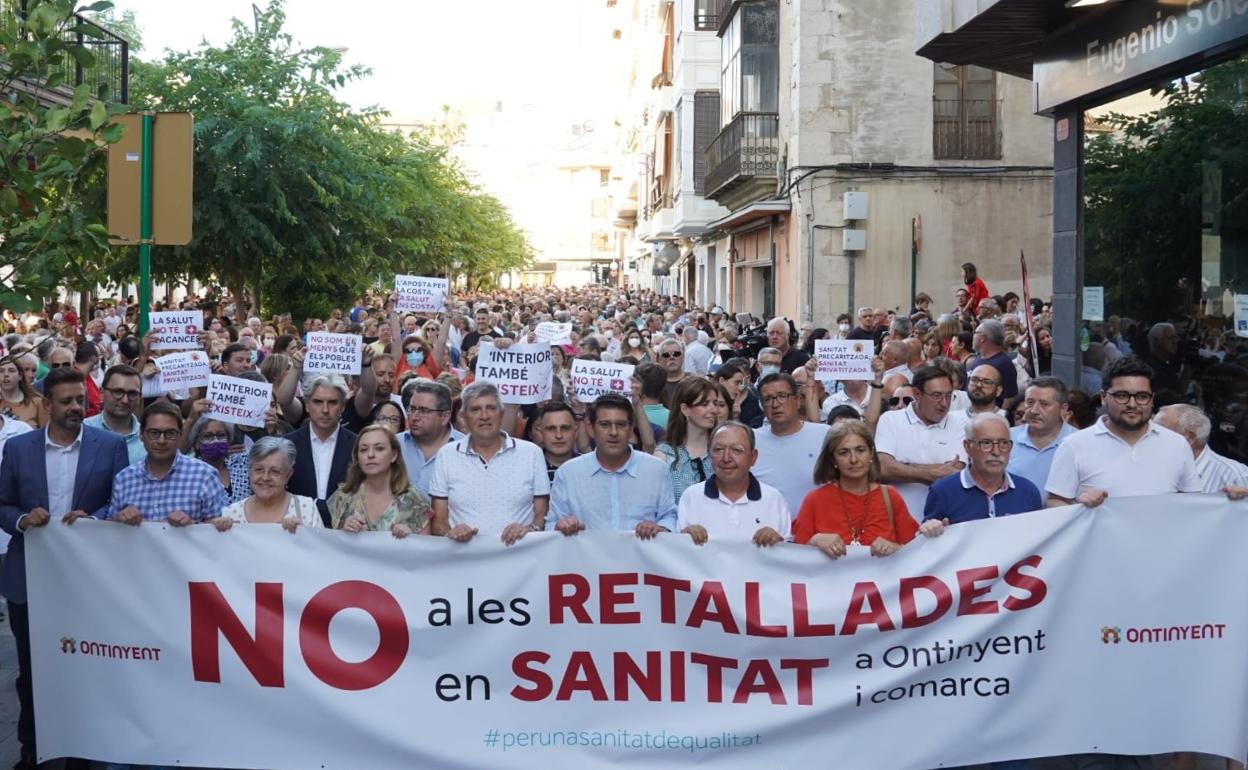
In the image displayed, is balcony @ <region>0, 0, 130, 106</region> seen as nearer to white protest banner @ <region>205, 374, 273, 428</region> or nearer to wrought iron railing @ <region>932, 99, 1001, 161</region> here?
white protest banner @ <region>205, 374, 273, 428</region>

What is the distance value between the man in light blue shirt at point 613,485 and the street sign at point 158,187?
3721mm

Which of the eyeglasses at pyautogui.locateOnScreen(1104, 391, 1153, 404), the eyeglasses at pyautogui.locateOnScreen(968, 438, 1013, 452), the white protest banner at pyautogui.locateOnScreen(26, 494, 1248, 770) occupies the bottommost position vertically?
the white protest banner at pyautogui.locateOnScreen(26, 494, 1248, 770)

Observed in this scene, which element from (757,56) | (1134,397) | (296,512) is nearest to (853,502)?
(1134,397)

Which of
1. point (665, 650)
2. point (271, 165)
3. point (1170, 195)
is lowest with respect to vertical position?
point (665, 650)

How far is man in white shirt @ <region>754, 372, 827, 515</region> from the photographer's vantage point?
7.30 m

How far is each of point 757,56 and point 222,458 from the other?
2078 centimetres

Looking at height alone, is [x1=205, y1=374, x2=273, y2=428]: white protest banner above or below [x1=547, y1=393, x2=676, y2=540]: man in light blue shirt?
above

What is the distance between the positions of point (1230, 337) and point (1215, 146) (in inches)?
50.0

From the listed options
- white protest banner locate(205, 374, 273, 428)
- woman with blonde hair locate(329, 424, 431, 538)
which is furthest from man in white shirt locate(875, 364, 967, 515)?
white protest banner locate(205, 374, 273, 428)

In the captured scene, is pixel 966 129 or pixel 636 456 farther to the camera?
pixel 966 129

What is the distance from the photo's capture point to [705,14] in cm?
3562

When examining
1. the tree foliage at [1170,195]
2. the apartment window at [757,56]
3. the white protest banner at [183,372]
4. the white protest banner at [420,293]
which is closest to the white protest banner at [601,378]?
the white protest banner at [183,372]

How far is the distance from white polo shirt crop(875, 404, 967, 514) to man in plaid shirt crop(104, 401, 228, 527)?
10.7 feet

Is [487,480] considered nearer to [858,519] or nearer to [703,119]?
[858,519]
